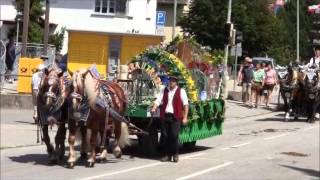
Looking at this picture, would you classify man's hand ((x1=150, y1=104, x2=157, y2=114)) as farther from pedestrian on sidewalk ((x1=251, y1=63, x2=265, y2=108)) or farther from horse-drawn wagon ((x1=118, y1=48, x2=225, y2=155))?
pedestrian on sidewalk ((x1=251, y1=63, x2=265, y2=108))

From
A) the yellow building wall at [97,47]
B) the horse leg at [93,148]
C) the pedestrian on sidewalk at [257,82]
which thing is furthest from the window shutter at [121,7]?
the horse leg at [93,148]

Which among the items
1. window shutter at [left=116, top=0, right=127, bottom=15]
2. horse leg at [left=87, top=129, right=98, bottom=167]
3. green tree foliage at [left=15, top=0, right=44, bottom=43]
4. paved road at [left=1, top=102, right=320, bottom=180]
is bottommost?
paved road at [left=1, top=102, right=320, bottom=180]

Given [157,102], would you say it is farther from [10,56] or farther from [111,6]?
[111,6]

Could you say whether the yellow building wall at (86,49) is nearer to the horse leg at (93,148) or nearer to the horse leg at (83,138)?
the horse leg at (83,138)

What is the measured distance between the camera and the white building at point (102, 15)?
51.7 meters

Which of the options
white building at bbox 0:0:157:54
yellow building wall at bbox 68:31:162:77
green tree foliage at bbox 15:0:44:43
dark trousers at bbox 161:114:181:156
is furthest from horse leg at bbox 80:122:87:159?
white building at bbox 0:0:157:54

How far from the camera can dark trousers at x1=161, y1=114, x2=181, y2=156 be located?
14016mm

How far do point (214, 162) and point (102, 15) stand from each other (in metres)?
38.8

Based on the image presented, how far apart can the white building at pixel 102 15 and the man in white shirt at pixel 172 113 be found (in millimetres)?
36955

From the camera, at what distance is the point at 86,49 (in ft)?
83.5

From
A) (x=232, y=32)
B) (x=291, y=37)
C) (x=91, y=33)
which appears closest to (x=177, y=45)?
(x=91, y=33)

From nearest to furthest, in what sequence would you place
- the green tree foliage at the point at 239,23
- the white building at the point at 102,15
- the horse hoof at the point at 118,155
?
the horse hoof at the point at 118,155
the white building at the point at 102,15
the green tree foliage at the point at 239,23

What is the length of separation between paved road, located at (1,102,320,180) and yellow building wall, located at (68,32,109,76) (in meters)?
5.78

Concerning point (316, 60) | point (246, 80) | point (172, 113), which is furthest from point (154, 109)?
point (246, 80)
